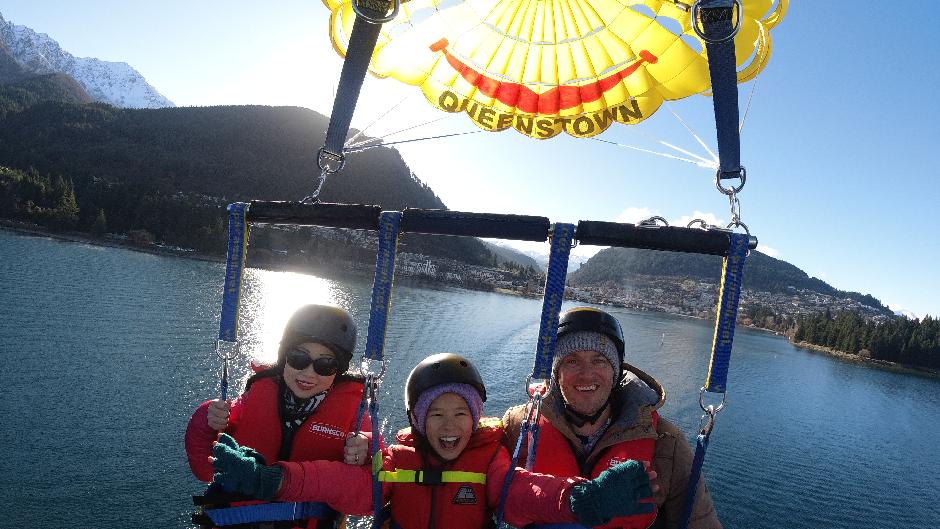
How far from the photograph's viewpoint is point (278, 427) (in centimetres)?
338

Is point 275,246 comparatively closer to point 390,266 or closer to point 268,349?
point 268,349

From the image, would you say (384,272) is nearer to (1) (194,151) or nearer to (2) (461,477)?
(2) (461,477)

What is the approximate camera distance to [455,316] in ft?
198

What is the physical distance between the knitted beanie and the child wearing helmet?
26.0 inches

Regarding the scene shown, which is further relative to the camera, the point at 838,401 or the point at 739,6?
the point at 838,401

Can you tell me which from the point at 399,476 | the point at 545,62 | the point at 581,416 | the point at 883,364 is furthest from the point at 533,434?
the point at 883,364

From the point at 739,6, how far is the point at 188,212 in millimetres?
107687

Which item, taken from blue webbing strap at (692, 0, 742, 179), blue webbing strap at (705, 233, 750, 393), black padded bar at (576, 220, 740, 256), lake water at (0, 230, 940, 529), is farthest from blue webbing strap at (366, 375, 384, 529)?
lake water at (0, 230, 940, 529)

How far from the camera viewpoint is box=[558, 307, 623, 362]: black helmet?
10.5 feet

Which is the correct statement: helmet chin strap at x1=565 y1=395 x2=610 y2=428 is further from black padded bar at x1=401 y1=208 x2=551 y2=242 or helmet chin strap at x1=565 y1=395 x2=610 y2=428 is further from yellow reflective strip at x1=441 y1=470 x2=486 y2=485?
black padded bar at x1=401 y1=208 x2=551 y2=242

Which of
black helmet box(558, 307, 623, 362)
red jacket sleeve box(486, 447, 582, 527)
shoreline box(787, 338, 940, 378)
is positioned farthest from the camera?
shoreline box(787, 338, 940, 378)

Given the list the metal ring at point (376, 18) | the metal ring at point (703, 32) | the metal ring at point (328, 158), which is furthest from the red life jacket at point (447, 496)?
the metal ring at point (703, 32)

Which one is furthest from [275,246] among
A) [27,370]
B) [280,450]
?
[280,450]

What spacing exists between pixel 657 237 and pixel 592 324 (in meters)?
0.75
